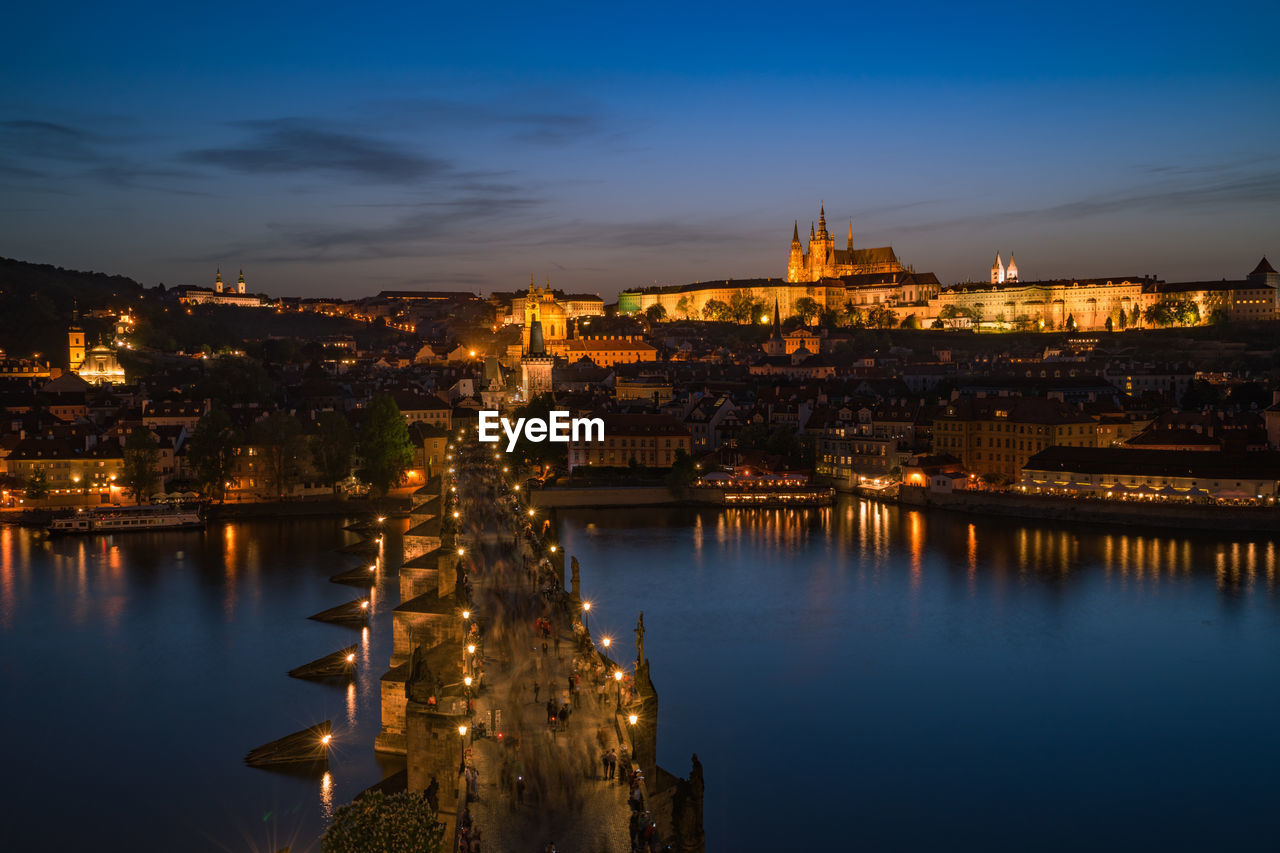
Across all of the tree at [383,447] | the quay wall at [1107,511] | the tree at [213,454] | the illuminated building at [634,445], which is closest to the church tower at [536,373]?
the illuminated building at [634,445]

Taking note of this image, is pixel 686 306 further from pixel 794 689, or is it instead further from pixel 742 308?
pixel 794 689

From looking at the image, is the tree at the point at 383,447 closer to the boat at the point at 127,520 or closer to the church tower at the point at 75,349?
the boat at the point at 127,520

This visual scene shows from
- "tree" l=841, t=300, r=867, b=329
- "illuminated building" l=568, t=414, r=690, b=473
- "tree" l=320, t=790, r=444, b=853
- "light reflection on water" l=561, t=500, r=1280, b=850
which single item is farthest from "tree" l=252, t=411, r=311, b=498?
"tree" l=841, t=300, r=867, b=329

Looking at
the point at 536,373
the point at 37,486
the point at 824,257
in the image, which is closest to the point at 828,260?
the point at 824,257

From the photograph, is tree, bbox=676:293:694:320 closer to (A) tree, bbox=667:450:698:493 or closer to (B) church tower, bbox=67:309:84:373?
(B) church tower, bbox=67:309:84:373

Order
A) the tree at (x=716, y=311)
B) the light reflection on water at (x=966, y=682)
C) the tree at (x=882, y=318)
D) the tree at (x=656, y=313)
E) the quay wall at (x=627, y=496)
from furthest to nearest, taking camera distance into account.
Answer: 1. the tree at (x=656, y=313)
2. the tree at (x=716, y=311)
3. the tree at (x=882, y=318)
4. the quay wall at (x=627, y=496)
5. the light reflection on water at (x=966, y=682)

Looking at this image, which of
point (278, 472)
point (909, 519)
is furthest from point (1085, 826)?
point (278, 472)

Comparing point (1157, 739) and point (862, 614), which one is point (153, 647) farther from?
point (1157, 739)
